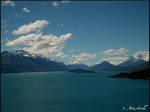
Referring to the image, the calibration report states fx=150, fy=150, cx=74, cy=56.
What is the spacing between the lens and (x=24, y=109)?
5950 centimetres

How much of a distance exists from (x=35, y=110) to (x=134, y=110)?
3746cm

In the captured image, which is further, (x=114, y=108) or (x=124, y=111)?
(x=114, y=108)

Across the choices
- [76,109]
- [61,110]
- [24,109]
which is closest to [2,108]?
[24,109]

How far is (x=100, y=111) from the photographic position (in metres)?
56.3

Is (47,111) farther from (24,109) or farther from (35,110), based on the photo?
(24,109)

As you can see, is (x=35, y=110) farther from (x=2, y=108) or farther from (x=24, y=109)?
(x=2, y=108)

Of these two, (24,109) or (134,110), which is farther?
(24,109)

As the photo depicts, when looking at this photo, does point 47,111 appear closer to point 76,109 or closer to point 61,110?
point 61,110

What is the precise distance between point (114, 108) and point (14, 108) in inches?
1587

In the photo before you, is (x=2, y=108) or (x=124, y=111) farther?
(x=2, y=108)

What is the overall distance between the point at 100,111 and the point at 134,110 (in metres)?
12.6

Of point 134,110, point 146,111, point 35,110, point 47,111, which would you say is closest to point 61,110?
point 47,111

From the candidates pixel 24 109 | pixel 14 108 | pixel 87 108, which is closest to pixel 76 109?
pixel 87 108

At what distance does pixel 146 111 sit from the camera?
5422 cm
